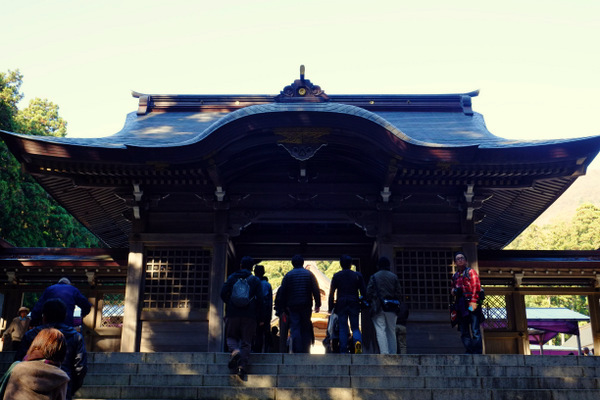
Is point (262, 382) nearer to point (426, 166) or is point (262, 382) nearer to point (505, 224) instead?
point (426, 166)

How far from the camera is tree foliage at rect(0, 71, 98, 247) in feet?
75.6

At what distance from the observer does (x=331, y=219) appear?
1251 cm

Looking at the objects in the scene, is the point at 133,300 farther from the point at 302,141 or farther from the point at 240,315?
Result: the point at 240,315

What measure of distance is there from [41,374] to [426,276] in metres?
9.51

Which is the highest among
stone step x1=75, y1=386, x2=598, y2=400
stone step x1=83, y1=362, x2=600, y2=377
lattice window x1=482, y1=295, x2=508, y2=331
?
lattice window x1=482, y1=295, x2=508, y2=331

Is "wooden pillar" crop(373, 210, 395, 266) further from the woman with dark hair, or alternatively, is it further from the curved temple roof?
the woman with dark hair

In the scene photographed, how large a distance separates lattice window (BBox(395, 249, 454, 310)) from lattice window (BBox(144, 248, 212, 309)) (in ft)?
13.5

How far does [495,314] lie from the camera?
15672mm

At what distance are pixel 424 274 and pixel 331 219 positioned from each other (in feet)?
7.44

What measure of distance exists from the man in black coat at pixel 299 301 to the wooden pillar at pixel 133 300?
13.1 ft

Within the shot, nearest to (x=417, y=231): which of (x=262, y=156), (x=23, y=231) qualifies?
(x=262, y=156)

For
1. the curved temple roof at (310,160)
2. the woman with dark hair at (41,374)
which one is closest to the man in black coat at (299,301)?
the curved temple roof at (310,160)

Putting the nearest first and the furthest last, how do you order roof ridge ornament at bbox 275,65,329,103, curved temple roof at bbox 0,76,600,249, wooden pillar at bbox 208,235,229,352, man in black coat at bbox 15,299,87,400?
1. man in black coat at bbox 15,299,87,400
2. curved temple roof at bbox 0,76,600,249
3. wooden pillar at bbox 208,235,229,352
4. roof ridge ornament at bbox 275,65,329,103

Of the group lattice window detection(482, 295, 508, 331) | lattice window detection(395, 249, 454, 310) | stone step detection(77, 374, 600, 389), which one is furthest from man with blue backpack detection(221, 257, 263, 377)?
lattice window detection(482, 295, 508, 331)
